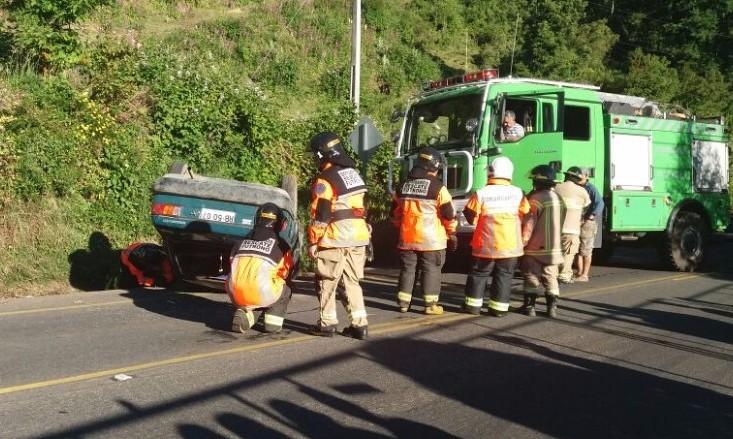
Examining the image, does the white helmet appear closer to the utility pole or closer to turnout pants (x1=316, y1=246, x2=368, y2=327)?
turnout pants (x1=316, y1=246, x2=368, y2=327)

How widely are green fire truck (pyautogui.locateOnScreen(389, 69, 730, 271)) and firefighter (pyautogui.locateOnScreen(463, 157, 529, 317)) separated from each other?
2.87 metres

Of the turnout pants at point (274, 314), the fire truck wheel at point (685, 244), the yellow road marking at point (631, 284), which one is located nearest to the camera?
the turnout pants at point (274, 314)

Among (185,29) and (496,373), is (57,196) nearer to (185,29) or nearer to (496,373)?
(496,373)

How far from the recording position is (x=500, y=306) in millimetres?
8805

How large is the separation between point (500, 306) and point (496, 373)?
2.53 m

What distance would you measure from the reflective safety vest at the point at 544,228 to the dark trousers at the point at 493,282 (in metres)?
0.36

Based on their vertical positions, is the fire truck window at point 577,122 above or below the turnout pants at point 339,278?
above

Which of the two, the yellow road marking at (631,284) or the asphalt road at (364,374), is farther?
the yellow road marking at (631,284)

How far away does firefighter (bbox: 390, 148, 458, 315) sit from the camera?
28.2 feet

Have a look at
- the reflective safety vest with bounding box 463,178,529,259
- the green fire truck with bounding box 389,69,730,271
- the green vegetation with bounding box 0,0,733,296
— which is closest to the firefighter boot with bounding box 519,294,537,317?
the reflective safety vest with bounding box 463,178,529,259

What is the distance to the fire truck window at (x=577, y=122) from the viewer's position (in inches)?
488

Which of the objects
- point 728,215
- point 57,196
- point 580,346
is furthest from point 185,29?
point 580,346

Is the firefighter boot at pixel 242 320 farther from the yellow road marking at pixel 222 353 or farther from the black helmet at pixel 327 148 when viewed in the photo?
the black helmet at pixel 327 148

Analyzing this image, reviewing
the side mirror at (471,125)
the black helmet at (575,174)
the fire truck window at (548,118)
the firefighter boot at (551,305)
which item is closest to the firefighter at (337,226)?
the firefighter boot at (551,305)
